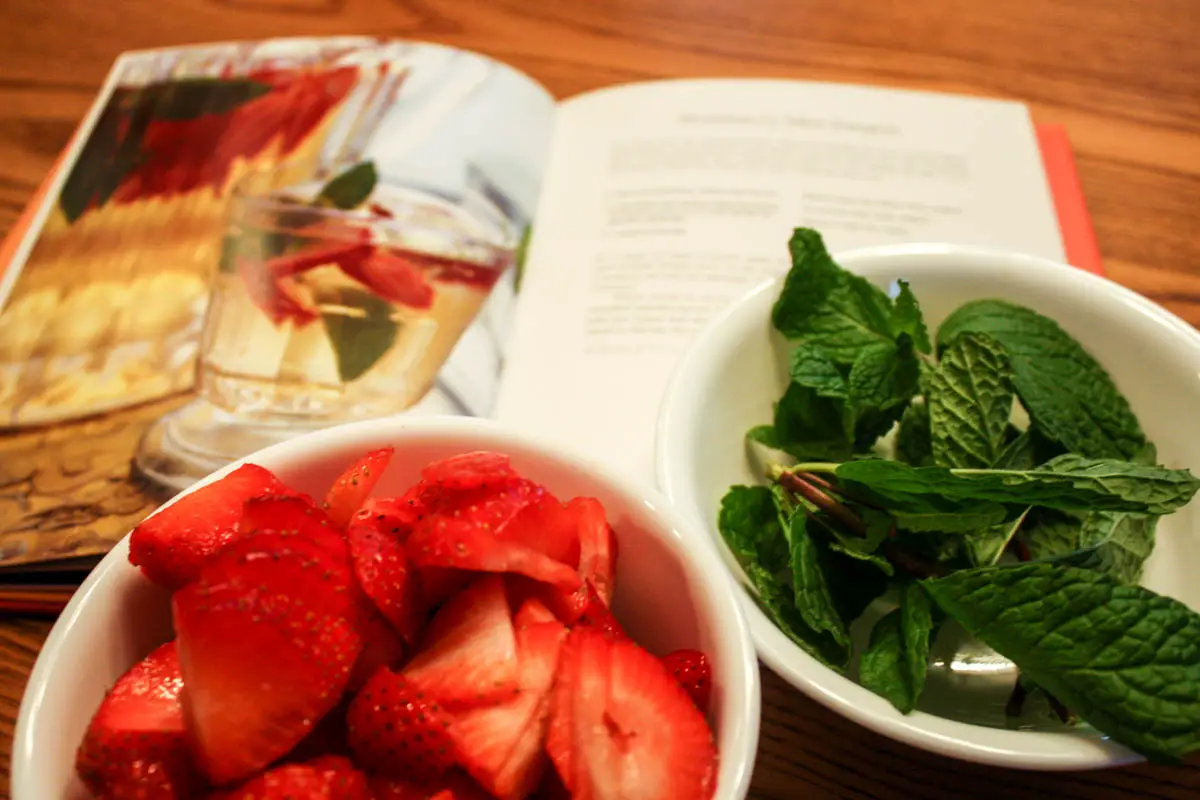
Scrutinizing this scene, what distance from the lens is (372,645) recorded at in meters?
0.45

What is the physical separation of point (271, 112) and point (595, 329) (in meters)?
0.52

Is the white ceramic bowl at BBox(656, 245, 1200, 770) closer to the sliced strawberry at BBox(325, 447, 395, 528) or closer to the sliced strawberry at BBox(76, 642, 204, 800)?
the sliced strawberry at BBox(325, 447, 395, 528)

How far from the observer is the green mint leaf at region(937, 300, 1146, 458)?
2.19ft

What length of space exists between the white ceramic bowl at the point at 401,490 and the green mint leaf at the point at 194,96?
0.75 meters

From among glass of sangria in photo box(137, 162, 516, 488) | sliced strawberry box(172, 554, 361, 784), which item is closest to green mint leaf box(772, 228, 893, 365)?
glass of sangria in photo box(137, 162, 516, 488)

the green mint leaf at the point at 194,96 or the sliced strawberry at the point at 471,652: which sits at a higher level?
the green mint leaf at the point at 194,96

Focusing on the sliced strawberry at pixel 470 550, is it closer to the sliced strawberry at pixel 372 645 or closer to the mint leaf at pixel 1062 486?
the sliced strawberry at pixel 372 645

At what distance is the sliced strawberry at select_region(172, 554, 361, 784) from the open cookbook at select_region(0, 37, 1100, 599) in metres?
0.37

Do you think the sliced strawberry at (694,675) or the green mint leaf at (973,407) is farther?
the green mint leaf at (973,407)

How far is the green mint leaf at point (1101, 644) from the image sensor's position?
501 millimetres

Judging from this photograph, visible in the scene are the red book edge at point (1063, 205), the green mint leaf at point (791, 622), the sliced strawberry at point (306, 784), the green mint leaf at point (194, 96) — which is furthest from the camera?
the green mint leaf at point (194, 96)

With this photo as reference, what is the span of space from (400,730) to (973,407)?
48cm

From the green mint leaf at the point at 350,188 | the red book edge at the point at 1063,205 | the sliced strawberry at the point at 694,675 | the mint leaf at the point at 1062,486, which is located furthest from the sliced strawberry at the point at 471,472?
the red book edge at the point at 1063,205

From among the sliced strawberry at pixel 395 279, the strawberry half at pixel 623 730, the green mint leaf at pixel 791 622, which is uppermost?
the strawberry half at pixel 623 730
